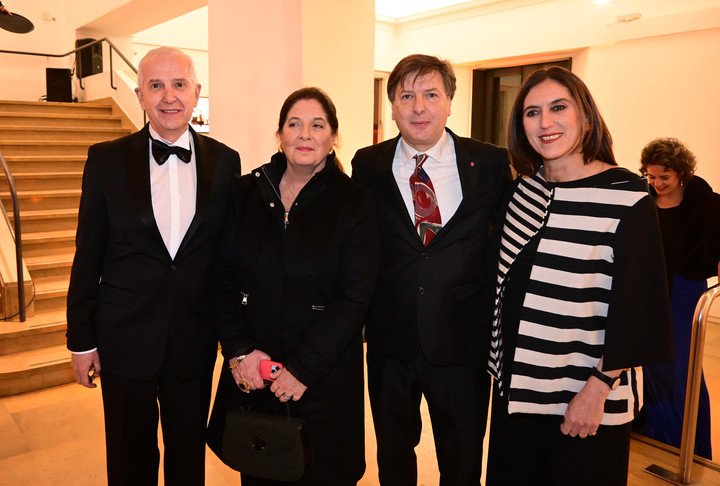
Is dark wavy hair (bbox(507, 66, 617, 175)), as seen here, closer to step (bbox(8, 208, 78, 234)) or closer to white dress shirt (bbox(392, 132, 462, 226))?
white dress shirt (bbox(392, 132, 462, 226))

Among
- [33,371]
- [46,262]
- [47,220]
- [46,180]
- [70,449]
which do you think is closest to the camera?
[70,449]

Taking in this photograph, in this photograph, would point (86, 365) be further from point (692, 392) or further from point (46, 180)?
point (46, 180)

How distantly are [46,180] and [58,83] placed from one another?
476 centimetres

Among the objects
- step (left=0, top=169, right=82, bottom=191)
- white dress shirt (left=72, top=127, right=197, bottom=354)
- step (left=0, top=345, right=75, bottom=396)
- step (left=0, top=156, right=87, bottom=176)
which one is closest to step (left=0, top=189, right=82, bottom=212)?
step (left=0, top=169, right=82, bottom=191)

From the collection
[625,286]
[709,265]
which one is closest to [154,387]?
[625,286]

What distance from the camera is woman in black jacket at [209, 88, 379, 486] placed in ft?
6.19

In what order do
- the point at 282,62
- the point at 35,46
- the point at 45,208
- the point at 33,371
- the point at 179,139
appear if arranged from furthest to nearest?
the point at 35,46
the point at 45,208
the point at 282,62
the point at 33,371
the point at 179,139

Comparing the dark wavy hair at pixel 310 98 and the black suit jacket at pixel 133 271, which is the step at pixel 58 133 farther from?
the dark wavy hair at pixel 310 98

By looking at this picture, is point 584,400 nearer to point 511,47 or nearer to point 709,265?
point 709,265

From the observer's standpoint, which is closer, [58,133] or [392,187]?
[392,187]

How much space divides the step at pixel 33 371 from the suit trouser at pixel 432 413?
2.92 meters

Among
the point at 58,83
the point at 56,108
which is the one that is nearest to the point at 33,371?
the point at 56,108

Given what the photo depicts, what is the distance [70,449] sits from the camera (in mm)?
3135

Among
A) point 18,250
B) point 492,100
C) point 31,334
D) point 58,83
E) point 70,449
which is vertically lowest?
point 70,449
